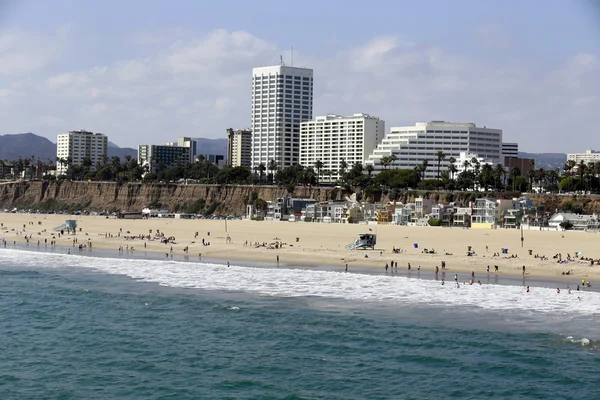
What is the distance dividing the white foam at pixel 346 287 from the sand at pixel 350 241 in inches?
213

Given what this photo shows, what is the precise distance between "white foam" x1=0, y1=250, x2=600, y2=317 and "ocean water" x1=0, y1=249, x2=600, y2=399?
0.13 meters

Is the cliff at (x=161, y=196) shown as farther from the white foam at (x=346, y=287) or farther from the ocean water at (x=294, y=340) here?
the ocean water at (x=294, y=340)

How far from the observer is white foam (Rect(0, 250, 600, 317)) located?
3284cm

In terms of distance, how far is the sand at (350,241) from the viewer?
47031 millimetres

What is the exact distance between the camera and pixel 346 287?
124ft

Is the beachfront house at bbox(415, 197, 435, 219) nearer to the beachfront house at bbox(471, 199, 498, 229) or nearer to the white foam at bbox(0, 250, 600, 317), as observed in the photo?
the beachfront house at bbox(471, 199, 498, 229)

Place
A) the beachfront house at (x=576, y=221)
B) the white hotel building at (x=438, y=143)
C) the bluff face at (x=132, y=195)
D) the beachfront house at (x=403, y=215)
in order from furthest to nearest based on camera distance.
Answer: the white hotel building at (x=438, y=143), the bluff face at (x=132, y=195), the beachfront house at (x=403, y=215), the beachfront house at (x=576, y=221)

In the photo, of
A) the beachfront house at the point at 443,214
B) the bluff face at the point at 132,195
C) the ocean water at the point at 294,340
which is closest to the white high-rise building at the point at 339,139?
the bluff face at the point at 132,195

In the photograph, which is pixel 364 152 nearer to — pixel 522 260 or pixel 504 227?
pixel 504 227

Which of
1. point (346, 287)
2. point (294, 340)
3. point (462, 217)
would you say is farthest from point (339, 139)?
point (294, 340)

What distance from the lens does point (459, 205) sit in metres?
96.8

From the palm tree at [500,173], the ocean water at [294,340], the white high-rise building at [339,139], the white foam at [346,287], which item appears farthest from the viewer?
the white high-rise building at [339,139]

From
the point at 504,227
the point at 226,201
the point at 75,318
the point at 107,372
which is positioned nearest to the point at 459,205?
the point at 504,227

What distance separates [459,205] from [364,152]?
69606mm
